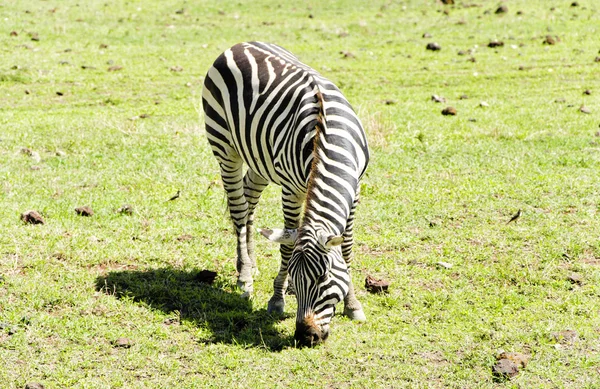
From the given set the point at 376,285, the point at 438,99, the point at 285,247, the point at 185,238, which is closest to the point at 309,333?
the point at 285,247

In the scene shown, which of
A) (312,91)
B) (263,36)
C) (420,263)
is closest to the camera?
(312,91)

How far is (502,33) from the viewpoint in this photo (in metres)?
20.2

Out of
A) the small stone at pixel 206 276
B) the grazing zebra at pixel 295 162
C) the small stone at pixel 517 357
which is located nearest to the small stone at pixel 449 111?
the grazing zebra at pixel 295 162

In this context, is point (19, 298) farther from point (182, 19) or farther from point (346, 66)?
point (182, 19)

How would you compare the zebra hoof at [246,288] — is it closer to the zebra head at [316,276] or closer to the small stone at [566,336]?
the zebra head at [316,276]

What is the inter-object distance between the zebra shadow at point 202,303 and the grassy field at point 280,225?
0.02m

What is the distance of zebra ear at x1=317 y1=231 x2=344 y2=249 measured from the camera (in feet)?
18.3

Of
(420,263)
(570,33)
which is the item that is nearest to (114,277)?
(420,263)

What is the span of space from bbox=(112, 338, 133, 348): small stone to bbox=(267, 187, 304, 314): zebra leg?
52.4 inches

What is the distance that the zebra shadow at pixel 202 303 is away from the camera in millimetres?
6488

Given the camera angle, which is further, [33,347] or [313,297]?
[33,347]

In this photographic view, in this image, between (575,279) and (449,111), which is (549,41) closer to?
(449,111)

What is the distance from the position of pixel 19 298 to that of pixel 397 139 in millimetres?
6870

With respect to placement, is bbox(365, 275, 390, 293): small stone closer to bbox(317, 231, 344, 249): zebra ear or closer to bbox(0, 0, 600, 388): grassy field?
bbox(0, 0, 600, 388): grassy field
